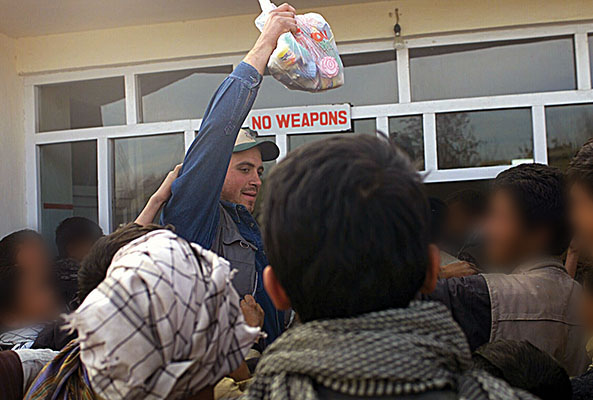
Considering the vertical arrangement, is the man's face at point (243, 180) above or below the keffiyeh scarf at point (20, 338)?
above

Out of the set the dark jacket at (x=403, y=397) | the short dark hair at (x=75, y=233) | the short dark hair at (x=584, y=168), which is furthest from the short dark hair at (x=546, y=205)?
the short dark hair at (x=75, y=233)

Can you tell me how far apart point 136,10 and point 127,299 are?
352 cm

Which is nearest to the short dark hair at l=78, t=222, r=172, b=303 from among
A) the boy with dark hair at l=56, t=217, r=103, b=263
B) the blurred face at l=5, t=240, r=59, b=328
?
the blurred face at l=5, t=240, r=59, b=328

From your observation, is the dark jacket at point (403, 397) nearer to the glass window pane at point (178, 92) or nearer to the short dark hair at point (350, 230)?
the short dark hair at point (350, 230)

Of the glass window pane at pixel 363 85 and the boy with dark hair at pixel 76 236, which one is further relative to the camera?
the glass window pane at pixel 363 85

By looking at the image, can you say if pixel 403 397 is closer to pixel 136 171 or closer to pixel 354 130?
pixel 354 130

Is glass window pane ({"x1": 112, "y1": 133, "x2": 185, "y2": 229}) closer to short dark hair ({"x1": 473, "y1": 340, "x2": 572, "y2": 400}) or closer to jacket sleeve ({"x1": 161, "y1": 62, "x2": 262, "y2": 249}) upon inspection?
jacket sleeve ({"x1": 161, "y1": 62, "x2": 262, "y2": 249})

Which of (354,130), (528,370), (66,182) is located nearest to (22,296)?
(528,370)

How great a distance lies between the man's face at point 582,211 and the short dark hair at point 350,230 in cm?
94

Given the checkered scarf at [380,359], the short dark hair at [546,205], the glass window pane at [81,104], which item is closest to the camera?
the checkered scarf at [380,359]

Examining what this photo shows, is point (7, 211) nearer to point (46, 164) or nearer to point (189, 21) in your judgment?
point (46, 164)

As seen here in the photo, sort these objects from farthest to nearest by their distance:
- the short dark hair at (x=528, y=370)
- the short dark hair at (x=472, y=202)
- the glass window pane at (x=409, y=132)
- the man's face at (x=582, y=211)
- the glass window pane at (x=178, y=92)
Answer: the glass window pane at (x=178, y=92)
the glass window pane at (x=409, y=132)
the short dark hair at (x=472, y=202)
the man's face at (x=582, y=211)
the short dark hair at (x=528, y=370)

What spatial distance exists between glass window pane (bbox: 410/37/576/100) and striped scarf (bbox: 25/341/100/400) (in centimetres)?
316

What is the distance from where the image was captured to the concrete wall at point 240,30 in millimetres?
3982
